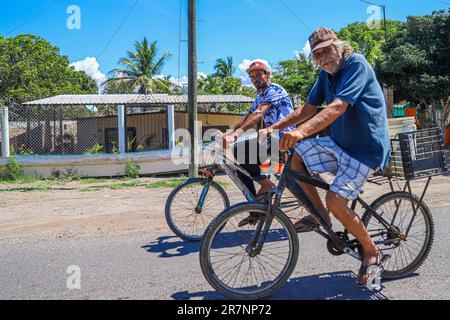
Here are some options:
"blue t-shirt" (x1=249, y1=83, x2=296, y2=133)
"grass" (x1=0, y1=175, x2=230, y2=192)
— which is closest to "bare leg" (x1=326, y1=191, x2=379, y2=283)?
"blue t-shirt" (x1=249, y1=83, x2=296, y2=133)

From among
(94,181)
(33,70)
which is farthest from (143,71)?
(94,181)

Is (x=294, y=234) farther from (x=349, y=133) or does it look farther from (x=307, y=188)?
(x=349, y=133)

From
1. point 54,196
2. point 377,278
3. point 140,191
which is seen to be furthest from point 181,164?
point 377,278

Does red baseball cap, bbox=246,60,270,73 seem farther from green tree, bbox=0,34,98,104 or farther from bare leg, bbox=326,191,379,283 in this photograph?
green tree, bbox=0,34,98,104

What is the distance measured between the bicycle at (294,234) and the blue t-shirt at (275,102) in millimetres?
1343

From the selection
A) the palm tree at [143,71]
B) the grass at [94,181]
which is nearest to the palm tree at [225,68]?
the palm tree at [143,71]

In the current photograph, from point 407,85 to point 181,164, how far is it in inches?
305

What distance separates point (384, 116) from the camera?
3.04m

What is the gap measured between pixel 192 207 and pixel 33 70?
99.0ft

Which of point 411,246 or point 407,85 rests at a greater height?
point 407,85

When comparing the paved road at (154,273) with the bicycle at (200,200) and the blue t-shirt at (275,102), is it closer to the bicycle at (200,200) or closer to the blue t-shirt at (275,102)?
the bicycle at (200,200)

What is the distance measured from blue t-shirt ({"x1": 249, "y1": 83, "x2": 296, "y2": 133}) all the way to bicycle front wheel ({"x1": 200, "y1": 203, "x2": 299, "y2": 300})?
63.5 inches

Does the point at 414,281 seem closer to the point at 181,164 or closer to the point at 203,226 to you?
the point at 203,226

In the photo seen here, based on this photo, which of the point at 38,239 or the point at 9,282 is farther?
the point at 38,239
